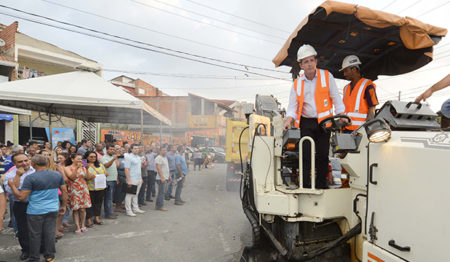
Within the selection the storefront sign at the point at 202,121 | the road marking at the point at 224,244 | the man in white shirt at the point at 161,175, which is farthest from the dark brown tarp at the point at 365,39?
the storefront sign at the point at 202,121

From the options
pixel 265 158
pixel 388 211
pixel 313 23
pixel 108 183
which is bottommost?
pixel 108 183

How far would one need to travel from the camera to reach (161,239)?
197 inches

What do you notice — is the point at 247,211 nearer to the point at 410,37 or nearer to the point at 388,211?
the point at 388,211

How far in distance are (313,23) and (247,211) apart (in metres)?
2.48

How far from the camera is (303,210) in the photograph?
247cm

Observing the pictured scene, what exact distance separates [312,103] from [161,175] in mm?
5364

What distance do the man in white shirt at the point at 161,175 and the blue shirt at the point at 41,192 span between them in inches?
135

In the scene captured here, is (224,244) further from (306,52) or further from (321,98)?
(306,52)

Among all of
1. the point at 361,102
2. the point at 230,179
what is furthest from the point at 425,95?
the point at 230,179

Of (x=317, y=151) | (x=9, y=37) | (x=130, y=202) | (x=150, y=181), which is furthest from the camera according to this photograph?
(x=9, y=37)

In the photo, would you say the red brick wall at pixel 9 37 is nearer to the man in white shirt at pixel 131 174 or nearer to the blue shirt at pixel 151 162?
the blue shirt at pixel 151 162

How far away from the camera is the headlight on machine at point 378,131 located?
1855mm

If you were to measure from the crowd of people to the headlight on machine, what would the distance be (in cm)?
412

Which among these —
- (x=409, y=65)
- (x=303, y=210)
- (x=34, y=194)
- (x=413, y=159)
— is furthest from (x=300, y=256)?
(x=34, y=194)
